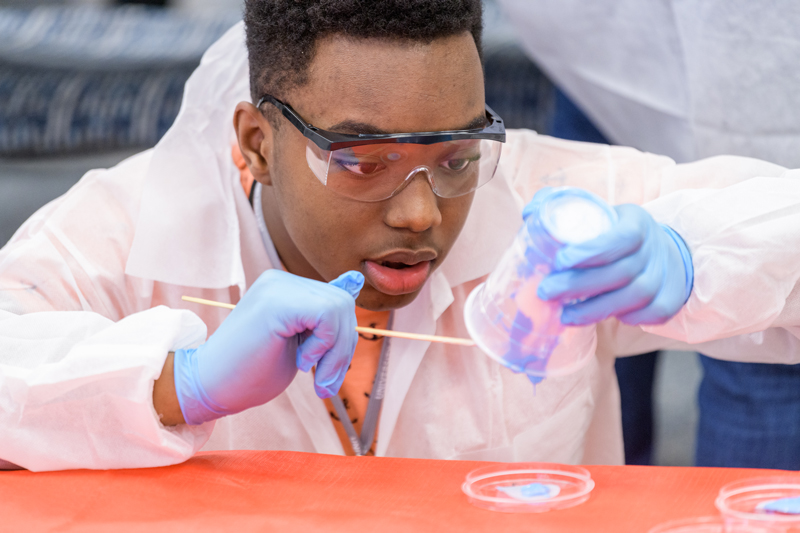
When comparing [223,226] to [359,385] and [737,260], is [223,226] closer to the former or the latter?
[359,385]

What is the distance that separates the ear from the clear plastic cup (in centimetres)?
52

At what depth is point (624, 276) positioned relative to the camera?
2.97 feet

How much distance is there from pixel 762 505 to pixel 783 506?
0.02 metres

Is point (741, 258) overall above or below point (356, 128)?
below

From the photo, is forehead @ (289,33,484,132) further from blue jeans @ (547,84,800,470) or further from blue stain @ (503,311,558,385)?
blue jeans @ (547,84,800,470)

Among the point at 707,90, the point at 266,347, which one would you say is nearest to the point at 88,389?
the point at 266,347

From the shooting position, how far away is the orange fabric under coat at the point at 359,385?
4.50ft

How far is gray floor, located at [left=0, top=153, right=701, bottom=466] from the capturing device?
9.05 ft

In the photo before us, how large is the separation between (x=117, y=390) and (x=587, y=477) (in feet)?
1.90

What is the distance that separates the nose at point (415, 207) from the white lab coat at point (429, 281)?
258 millimetres

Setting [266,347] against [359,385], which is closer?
[266,347]

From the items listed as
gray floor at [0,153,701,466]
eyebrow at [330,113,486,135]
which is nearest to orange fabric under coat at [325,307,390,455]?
eyebrow at [330,113,486,135]

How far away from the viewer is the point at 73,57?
348cm

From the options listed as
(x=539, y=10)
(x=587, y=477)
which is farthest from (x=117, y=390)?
(x=539, y=10)
